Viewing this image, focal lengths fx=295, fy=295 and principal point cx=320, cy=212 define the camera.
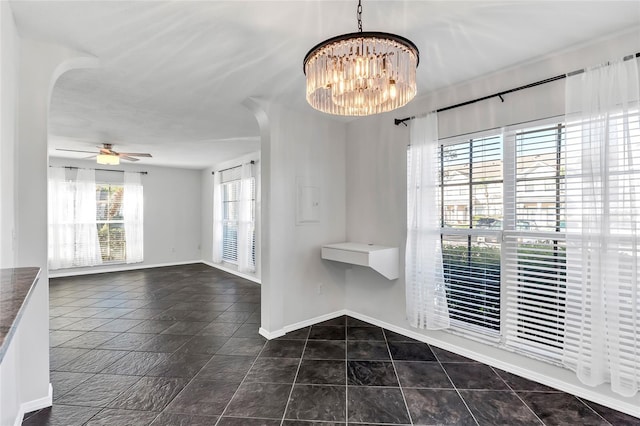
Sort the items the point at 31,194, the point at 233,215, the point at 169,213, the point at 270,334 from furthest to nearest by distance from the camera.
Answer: the point at 169,213, the point at 233,215, the point at 270,334, the point at 31,194

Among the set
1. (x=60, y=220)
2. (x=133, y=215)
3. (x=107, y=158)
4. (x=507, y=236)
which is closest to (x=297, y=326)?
(x=507, y=236)

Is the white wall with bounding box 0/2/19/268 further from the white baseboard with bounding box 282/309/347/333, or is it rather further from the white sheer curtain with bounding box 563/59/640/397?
the white sheer curtain with bounding box 563/59/640/397

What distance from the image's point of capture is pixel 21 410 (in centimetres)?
187

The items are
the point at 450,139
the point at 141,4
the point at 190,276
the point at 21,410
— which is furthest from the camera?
the point at 190,276

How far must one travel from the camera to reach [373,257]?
2963mm

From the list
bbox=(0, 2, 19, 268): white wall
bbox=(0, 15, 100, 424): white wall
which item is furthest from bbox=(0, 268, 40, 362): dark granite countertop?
bbox=(0, 15, 100, 424): white wall

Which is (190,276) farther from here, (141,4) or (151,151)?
(141,4)

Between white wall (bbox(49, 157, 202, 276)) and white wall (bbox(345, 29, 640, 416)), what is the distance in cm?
532

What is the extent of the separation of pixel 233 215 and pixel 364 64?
5.54 meters

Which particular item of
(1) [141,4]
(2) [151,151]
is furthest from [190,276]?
(1) [141,4]

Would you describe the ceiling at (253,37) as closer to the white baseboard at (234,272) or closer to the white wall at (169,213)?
the white baseboard at (234,272)

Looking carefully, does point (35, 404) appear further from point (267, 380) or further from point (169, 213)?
point (169, 213)

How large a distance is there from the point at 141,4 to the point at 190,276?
17.6 feet

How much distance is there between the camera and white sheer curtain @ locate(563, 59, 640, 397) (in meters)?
1.84
